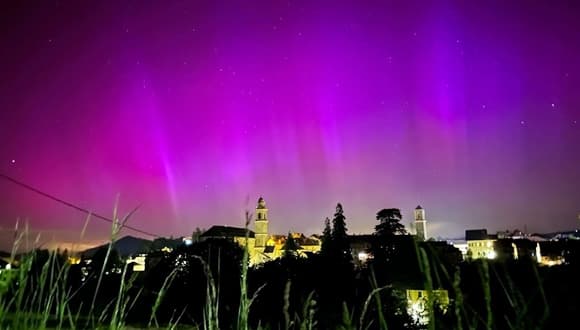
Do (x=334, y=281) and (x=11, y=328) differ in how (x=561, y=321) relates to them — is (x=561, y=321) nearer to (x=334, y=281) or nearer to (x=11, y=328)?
(x=11, y=328)

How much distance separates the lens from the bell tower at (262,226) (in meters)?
87.2

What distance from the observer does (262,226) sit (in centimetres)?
8825

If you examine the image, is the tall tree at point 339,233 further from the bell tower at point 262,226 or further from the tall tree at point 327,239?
the bell tower at point 262,226

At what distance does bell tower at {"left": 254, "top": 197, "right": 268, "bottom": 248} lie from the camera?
286 ft

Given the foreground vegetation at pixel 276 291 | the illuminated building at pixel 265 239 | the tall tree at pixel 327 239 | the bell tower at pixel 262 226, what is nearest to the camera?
the foreground vegetation at pixel 276 291

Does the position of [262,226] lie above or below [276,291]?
above

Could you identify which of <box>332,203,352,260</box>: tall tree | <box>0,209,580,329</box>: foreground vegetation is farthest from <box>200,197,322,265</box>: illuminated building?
<box>0,209,580,329</box>: foreground vegetation

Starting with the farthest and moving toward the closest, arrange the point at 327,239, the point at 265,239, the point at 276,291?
the point at 265,239, the point at 327,239, the point at 276,291

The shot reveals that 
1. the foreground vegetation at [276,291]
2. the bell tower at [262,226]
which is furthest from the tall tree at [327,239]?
the bell tower at [262,226]

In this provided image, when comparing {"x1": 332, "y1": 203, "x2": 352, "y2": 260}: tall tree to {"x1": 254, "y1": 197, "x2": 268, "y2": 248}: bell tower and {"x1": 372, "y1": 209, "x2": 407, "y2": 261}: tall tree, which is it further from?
{"x1": 254, "y1": 197, "x2": 268, "y2": 248}: bell tower

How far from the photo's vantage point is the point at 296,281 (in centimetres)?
3095

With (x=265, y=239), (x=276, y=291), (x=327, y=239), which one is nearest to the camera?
(x=276, y=291)

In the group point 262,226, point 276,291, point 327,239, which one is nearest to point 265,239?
point 262,226

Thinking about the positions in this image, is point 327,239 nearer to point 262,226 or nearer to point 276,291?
point 262,226
